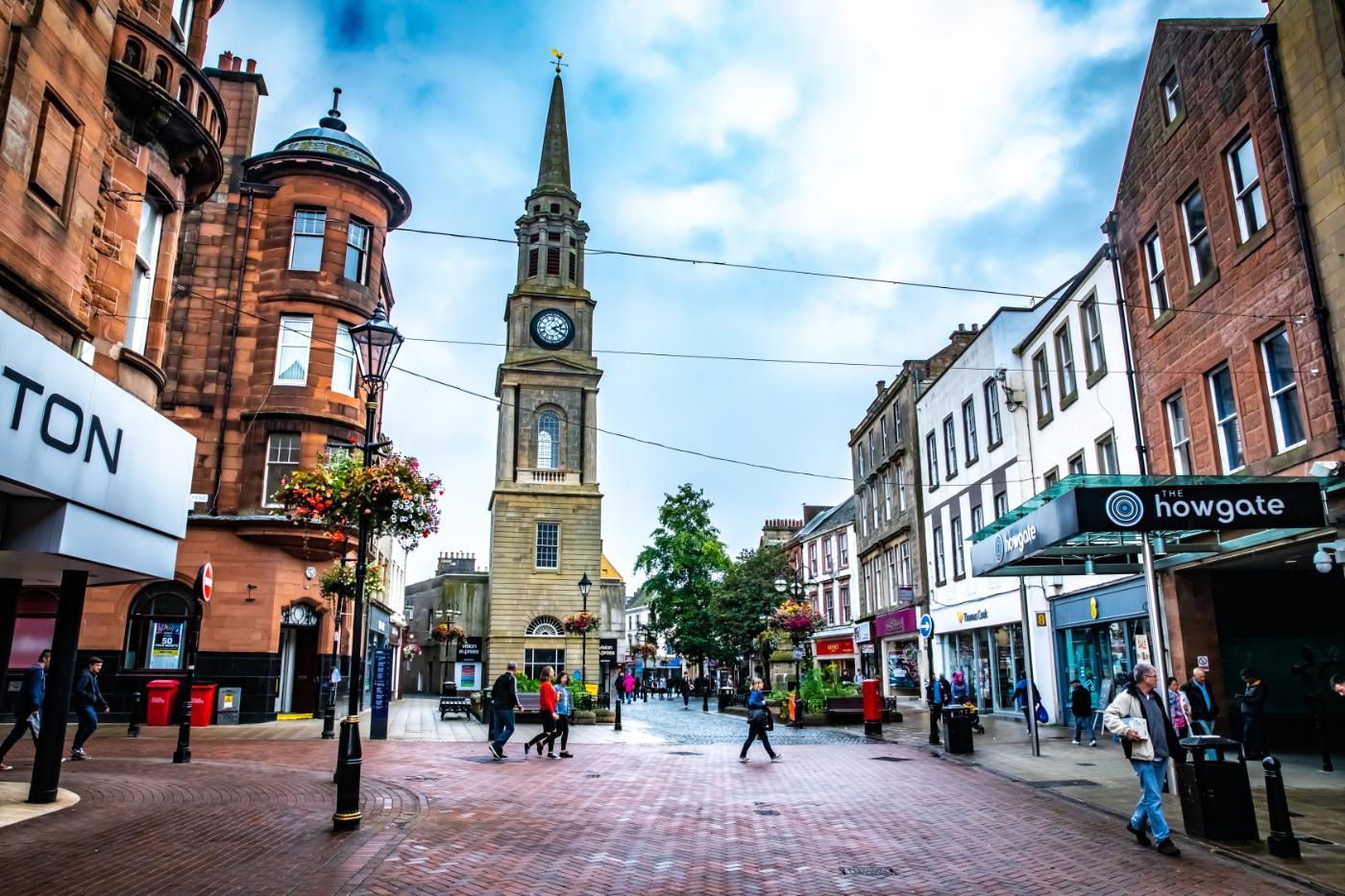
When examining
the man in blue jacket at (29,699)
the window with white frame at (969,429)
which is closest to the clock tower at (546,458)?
the window with white frame at (969,429)

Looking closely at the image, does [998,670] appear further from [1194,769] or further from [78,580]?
[78,580]

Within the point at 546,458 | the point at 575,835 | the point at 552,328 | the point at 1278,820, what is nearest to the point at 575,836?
the point at 575,835

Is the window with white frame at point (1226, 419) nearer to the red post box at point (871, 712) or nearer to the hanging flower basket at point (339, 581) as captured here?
the red post box at point (871, 712)

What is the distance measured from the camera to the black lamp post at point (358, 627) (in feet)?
30.9

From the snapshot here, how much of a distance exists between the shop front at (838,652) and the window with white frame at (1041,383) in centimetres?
1938

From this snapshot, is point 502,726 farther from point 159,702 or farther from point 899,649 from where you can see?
point 899,649

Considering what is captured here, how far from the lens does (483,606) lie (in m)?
54.7

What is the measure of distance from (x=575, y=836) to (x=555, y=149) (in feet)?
175

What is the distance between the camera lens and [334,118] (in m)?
30.3

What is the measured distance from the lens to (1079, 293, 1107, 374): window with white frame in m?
20.8

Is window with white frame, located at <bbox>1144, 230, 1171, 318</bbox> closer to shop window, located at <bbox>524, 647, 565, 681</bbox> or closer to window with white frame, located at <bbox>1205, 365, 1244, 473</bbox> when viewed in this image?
window with white frame, located at <bbox>1205, 365, 1244, 473</bbox>

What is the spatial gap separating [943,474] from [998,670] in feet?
23.6

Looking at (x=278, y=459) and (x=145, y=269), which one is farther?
(x=278, y=459)

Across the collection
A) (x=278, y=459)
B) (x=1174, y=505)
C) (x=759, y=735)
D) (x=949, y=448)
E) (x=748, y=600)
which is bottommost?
(x=759, y=735)
